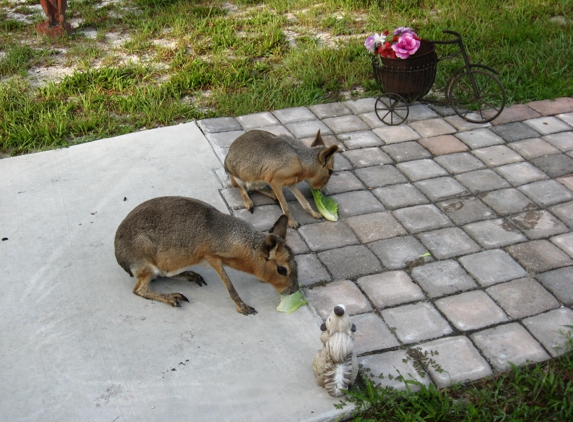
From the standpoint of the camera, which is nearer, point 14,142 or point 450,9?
point 14,142

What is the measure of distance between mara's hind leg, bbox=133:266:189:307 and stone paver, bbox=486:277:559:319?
7.85 feet

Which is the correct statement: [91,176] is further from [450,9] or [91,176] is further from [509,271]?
[450,9]

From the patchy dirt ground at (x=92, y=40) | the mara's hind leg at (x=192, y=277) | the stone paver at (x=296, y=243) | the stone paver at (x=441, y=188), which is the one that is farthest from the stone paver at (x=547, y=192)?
the mara's hind leg at (x=192, y=277)

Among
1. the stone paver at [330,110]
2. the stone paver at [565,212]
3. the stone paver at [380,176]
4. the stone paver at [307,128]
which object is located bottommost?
the stone paver at [307,128]

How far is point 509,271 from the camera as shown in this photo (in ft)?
16.6

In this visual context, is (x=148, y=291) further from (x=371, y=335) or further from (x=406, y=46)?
(x=406, y=46)

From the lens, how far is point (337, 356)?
3820 mm

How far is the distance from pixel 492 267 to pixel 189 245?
2429 millimetres

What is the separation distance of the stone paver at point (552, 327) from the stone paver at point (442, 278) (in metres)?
0.54

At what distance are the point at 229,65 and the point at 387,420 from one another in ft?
19.1

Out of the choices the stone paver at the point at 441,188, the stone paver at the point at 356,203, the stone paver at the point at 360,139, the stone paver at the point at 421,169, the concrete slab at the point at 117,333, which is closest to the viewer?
the concrete slab at the point at 117,333

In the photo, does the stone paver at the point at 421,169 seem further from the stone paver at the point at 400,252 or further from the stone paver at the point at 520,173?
the stone paver at the point at 400,252

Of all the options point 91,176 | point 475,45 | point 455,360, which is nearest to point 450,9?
point 475,45

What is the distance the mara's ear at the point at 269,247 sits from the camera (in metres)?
4.39
